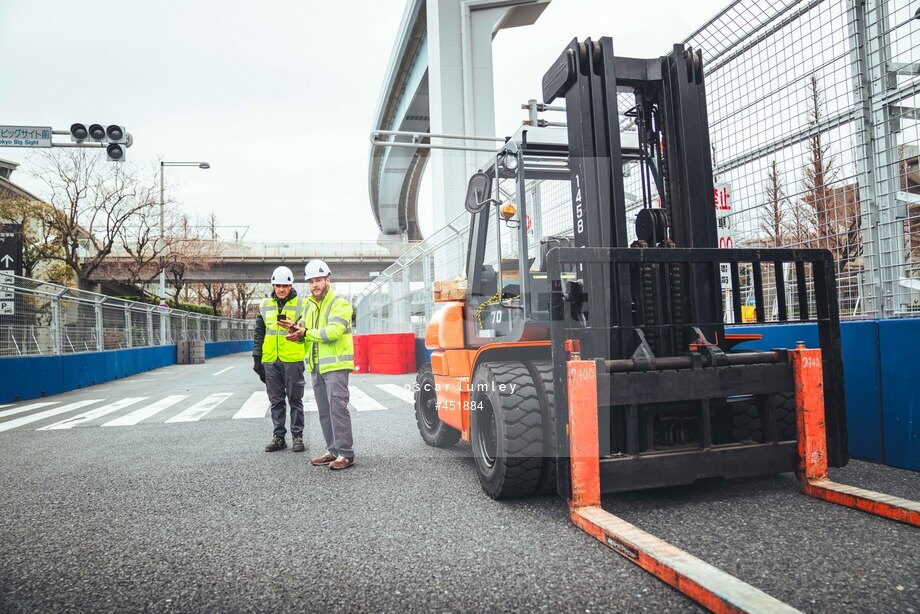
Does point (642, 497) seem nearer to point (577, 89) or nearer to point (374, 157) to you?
point (577, 89)

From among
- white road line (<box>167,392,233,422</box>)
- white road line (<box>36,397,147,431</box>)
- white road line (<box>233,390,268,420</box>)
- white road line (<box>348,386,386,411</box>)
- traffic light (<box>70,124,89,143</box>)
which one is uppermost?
traffic light (<box>70,124,89,143</box>)

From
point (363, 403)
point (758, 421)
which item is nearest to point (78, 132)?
point (363, 403)

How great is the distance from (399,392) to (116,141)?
9321mm

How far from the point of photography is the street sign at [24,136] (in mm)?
13070

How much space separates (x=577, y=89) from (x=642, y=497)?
8.82ft

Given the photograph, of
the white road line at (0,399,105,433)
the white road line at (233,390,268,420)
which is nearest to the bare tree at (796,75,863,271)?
the white road line at (233,390,268,420)

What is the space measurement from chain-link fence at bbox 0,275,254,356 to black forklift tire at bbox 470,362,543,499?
11521mm

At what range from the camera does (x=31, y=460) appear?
5785mm

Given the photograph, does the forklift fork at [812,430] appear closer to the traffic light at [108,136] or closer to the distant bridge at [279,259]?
the traffic light at [108,136]

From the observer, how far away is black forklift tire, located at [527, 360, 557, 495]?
3625mm

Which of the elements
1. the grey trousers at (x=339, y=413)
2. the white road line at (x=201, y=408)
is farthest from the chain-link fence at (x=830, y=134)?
the white road line at (x=201, y=408)

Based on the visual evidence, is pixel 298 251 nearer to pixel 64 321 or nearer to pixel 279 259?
pixel 279 259

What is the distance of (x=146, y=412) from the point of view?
31.0 ft

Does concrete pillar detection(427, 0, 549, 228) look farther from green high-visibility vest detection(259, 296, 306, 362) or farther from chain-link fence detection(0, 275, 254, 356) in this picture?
green high-visibility vest detection(259, 296, 306, 362)
